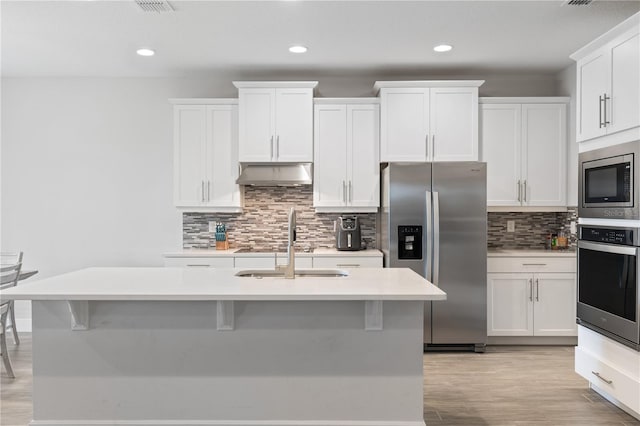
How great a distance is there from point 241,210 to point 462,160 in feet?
7.28

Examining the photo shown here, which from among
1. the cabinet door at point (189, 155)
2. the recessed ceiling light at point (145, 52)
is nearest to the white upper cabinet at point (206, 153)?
the cabinet door at point (189, 155)

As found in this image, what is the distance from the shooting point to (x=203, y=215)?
17.0 feet

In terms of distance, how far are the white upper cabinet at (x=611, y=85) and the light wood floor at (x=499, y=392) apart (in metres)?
1.73

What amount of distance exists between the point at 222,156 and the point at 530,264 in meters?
3.09

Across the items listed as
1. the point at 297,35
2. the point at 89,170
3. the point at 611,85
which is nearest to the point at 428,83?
the point at 297,35

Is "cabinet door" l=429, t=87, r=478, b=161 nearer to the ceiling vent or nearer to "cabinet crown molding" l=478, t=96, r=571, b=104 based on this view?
"cabinet crown molding" l=478, t=96, r=571, b=104

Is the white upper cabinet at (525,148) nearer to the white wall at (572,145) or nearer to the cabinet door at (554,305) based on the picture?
the white wall at (572,145)

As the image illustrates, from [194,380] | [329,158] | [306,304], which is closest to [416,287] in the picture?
[306,304]

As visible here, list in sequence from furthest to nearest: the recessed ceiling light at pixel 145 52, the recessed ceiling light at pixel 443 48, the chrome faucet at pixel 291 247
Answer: the recessed ceiling light at pixel 145 52 < the recessed ceiling light at pixel 443 48 < the chrome faucet at pixel 291 247

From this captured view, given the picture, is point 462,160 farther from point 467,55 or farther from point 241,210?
point 241,210

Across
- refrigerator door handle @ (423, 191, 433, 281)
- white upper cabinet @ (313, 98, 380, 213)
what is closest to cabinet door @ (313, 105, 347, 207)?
white upper cabinet @ (313, 98, 380, 213)

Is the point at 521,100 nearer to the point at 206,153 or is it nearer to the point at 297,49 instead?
the point at 297,49

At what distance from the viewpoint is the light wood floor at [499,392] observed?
2.99m

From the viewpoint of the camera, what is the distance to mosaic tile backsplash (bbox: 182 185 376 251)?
5145 mm
